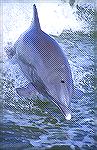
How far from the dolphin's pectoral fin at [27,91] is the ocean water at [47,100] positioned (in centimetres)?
9

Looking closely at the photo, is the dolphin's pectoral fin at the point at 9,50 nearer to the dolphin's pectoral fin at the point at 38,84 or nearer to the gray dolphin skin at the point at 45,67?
the gray dolphin skin at the point at 45,67

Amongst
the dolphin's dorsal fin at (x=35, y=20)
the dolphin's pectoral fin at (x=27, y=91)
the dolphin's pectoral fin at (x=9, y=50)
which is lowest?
the dolphin's pectoral fin at (x=27, y=91)

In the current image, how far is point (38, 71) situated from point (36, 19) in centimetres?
62

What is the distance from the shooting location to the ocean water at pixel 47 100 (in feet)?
7.19

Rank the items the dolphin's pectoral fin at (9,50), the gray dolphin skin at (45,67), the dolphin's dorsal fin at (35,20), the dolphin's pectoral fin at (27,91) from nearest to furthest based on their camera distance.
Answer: the gray dolphin skin at (45,67)
the dolphin's pectoral fin at (27,91)
the dolphin's dorsal fin at (35,20)
the dolphin's pectoral fin at (9,50)

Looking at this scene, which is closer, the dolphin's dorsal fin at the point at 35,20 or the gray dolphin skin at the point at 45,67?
the gray dolphin skin at the point at 45,67

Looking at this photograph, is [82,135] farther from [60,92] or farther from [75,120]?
[60,92]

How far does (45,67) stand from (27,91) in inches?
13.4

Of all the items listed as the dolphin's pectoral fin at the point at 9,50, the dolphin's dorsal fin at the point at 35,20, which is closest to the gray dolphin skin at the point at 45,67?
the dolphin's dorsal fin at the point at 35,20

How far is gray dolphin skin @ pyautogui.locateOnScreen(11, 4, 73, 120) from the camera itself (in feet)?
5.89

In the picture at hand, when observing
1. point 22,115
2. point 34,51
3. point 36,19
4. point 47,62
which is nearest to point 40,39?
point 34,51

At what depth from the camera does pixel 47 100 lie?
83.4 inches

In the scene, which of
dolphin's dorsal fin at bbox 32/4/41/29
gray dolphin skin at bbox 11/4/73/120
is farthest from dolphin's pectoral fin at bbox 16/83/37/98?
dolphin's dorsal fin at bbox 32/4/41/29

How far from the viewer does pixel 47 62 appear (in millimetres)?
1949
